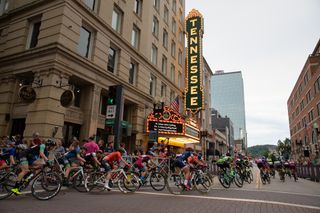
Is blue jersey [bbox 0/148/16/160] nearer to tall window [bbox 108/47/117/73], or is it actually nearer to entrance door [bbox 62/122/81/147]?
entrance door [bbox 62/122/81/147]

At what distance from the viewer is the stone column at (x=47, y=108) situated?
13211mm

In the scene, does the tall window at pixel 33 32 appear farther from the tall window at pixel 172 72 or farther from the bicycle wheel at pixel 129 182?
the tall window at pixel 172 72

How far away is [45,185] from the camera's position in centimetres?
728

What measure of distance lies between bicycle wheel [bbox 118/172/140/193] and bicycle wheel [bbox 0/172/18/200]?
3565 mm

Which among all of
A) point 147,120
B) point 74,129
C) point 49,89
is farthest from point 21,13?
point 147,120

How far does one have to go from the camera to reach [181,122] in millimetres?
23281

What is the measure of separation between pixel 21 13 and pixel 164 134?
604 inches

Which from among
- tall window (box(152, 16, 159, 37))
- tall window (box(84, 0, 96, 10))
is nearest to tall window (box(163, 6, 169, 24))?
tall window (box(152, 16, 159, 37))

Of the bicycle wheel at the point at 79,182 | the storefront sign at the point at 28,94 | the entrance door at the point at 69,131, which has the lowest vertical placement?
the bicycle wheel at the point at 79,182

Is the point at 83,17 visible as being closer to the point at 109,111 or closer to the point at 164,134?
the point at 109,111

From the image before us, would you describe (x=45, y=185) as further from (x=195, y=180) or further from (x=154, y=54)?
(x=154, y=54)

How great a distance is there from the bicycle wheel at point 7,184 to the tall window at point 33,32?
39.3 feet

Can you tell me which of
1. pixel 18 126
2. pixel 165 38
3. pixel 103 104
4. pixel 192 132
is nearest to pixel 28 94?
pixel 18 126

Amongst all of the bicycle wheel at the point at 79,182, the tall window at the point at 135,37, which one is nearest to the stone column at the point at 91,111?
the bicycle wheel at the point at 79,182
